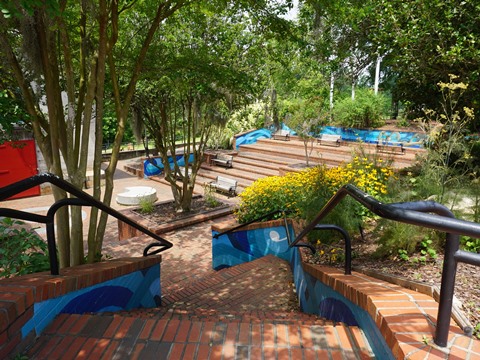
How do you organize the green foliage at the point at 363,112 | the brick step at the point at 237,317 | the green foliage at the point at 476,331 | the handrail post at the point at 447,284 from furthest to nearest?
the green foliage at the point at 363,112 < the brick step at the point at 237,317 < the green foliage at the point at 476,331 < the handrail post at the point at 447,284

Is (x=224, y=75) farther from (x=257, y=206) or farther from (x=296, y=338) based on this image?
(x=296, y=338)

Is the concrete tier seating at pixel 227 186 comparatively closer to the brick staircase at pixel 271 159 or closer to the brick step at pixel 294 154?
the brick staircase at pixel 271 159

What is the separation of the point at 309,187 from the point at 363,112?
1538 cm

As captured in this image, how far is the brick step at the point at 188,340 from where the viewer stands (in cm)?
204

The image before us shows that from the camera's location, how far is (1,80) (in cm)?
488

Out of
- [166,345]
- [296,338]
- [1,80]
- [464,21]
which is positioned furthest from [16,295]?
[464,21]

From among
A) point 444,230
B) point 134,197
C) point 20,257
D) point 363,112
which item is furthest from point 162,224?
point 363,112

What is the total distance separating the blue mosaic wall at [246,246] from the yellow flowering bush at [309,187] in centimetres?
40

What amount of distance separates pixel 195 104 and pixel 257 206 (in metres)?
3.96

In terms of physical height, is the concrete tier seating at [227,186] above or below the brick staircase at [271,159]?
below

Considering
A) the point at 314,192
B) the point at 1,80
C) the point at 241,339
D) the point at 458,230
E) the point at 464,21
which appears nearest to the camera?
the point at 458,230

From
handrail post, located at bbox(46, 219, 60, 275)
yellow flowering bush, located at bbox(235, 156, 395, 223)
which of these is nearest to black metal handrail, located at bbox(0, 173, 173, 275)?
handrail post, located at bbox(46, 219, 60, 275)

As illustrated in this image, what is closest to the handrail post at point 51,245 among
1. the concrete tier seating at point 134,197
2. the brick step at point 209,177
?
the concrete tier seating at point 134,197

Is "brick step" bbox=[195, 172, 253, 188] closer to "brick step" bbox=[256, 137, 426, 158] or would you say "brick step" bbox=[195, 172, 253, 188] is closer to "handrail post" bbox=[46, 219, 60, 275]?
"brick step" bbox=[256, 137, 426, 158]
